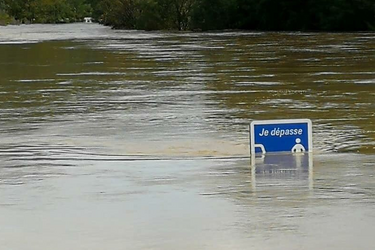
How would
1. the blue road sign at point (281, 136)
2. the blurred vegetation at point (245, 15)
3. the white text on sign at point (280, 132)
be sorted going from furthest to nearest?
the blurred vegetation at point (245, 15) → the white text on sign at point (280, 132) → the blue road sign at point (281, 136)

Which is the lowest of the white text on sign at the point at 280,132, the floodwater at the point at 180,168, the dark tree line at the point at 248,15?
the dark tree line at the point at 248,15

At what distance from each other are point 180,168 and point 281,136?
1.48 metres

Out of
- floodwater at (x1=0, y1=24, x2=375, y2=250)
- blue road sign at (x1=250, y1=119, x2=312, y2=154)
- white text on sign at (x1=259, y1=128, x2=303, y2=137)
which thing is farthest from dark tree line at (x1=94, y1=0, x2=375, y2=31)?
white text on sign at (x1=259, y1=128, x2=303, y2=137)

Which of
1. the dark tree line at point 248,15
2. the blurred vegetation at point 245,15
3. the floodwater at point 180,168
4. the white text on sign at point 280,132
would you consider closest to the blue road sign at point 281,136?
the white text on sign at point 280,132

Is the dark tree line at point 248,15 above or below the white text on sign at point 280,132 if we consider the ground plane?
below

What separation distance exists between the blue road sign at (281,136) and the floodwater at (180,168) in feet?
0.66

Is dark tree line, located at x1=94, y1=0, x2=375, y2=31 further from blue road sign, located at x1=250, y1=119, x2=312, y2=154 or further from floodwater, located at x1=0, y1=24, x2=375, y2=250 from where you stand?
blue road sign, located at x1=250, y1=119, x2=312, y2=154

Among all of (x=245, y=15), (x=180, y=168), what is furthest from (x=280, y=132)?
(x=245, y=15)

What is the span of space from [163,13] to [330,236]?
93959 millimetres

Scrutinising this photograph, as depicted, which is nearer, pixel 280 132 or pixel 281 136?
pixel 280 132

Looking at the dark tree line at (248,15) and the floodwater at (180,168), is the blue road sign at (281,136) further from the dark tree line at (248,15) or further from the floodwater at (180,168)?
the dark tree line at (248,15)

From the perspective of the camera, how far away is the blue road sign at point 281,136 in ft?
41.0

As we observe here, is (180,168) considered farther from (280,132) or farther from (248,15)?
(248,15)

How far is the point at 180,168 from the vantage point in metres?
12.2
